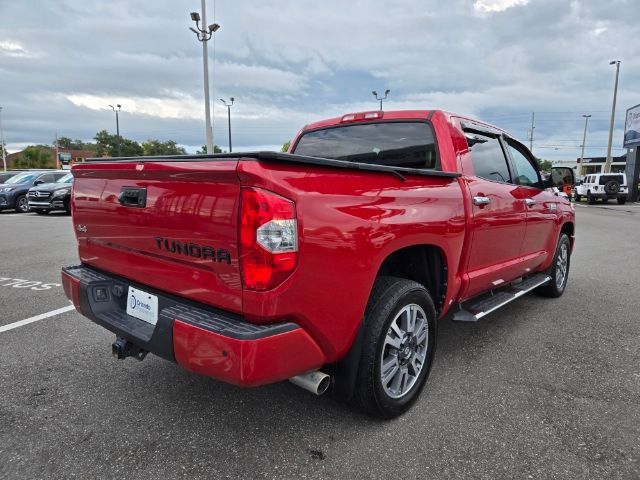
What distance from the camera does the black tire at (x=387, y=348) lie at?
7.66 ft

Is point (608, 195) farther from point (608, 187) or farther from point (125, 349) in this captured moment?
point (125, 349)

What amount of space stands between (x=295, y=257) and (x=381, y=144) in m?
1.89

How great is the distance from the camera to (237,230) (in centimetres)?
187

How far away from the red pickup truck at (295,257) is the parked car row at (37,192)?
48.1ft

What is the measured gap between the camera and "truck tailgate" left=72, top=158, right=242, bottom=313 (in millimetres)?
1931

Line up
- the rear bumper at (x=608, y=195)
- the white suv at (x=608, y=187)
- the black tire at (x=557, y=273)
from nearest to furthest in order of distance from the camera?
the black tire at (x=557, y=273) → the white suv at (x=608, y=187) → the rear bumper at (x=608, y=195)

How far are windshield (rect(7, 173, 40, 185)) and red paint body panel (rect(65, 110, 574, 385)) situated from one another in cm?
1838

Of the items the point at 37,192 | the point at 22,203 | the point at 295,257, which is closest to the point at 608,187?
the point at 37,192

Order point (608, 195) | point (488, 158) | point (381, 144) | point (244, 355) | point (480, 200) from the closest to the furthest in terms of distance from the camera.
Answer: point (244, 355) < point (480, 200) < point (381, 144) < point (488, 158) < point (608, 195)

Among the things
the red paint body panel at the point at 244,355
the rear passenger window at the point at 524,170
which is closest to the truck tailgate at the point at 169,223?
the red paint body panel at the point at 244,355

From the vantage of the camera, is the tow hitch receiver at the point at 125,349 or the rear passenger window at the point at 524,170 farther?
the rear passenger window at the point at 524,170

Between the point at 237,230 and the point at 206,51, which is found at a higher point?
the point at 206,51

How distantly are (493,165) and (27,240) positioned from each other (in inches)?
369

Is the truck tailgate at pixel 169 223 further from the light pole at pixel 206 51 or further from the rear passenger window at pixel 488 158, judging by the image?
the light pole at pixel 206 51
